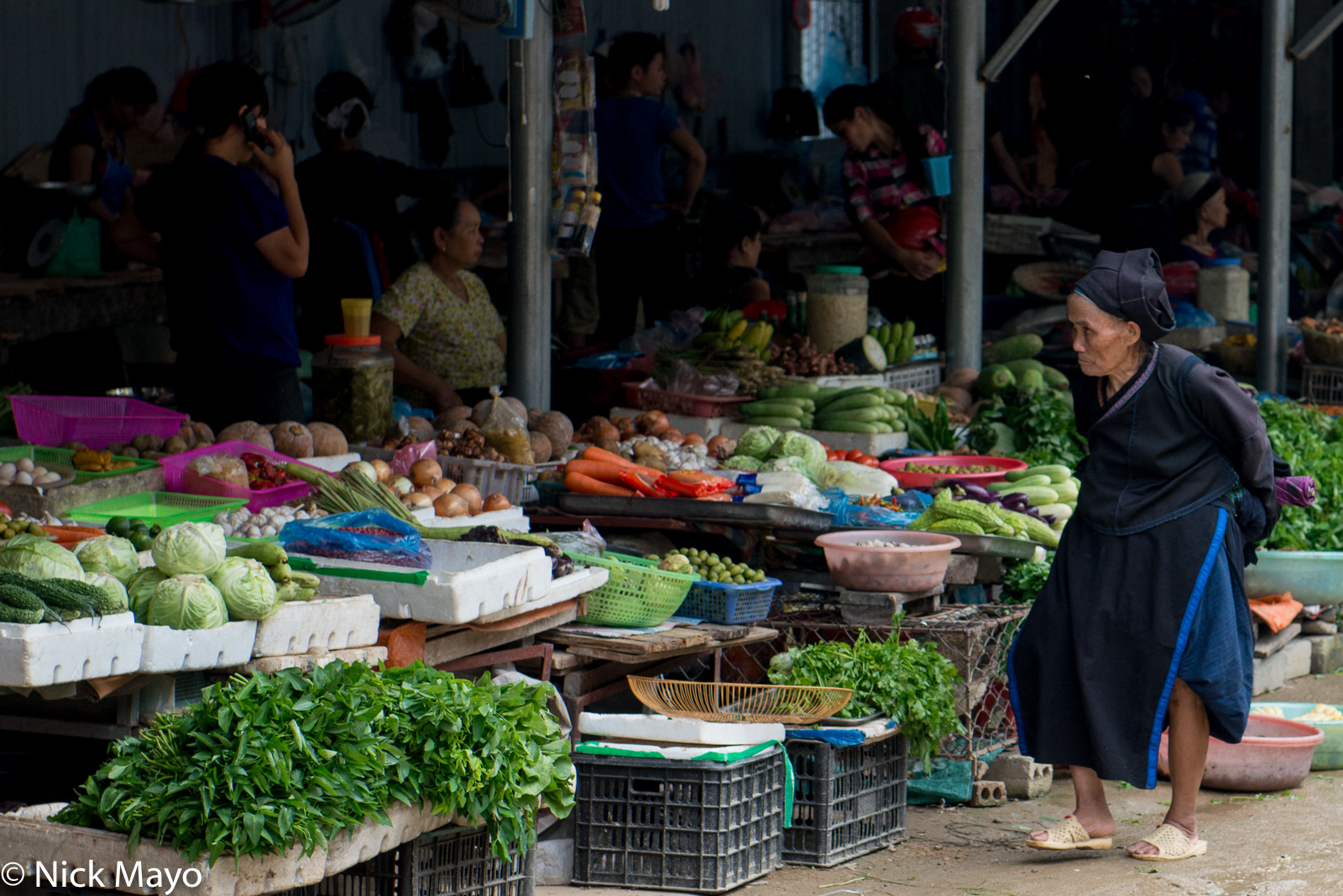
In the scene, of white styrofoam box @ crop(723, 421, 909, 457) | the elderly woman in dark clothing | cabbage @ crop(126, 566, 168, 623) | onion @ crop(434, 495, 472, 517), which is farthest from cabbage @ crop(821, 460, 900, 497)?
cabbage @ crop(126, 566, 168, 623)

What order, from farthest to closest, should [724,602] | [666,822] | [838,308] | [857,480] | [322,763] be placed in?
[838,308]
[857,480]
[724,602]
[666,822]
[322,763]

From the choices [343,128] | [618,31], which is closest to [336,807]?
[343,128]

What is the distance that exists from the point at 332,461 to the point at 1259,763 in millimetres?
3154

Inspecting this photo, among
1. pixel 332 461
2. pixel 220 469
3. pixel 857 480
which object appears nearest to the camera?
pixel 220 469

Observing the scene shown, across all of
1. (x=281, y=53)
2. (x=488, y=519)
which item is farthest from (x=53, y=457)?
(x=281, y=53)

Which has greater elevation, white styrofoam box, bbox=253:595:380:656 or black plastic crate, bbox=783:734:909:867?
white styrofoam box, bbox=253:595:380:656

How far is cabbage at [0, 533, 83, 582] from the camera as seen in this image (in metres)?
3.65

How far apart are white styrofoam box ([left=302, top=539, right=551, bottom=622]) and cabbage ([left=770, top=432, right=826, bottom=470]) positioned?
2.28m

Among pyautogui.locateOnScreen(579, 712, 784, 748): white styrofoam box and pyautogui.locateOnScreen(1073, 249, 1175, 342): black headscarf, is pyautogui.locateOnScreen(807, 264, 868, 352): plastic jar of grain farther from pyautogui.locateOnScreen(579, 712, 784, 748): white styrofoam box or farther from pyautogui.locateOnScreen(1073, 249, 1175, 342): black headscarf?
pyautogui.locateOnScreen(579, 712, 784, 748): white styrofoam box

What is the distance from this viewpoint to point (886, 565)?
5.14m

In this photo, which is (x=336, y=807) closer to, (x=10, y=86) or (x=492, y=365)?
(x=492, y=365)

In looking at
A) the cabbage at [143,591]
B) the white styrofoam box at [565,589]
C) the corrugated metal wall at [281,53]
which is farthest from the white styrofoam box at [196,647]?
the corrugated metal wall at [281,53]

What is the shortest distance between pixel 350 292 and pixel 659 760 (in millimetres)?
5302

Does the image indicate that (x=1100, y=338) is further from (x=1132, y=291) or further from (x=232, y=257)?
(x=232, y=257)
